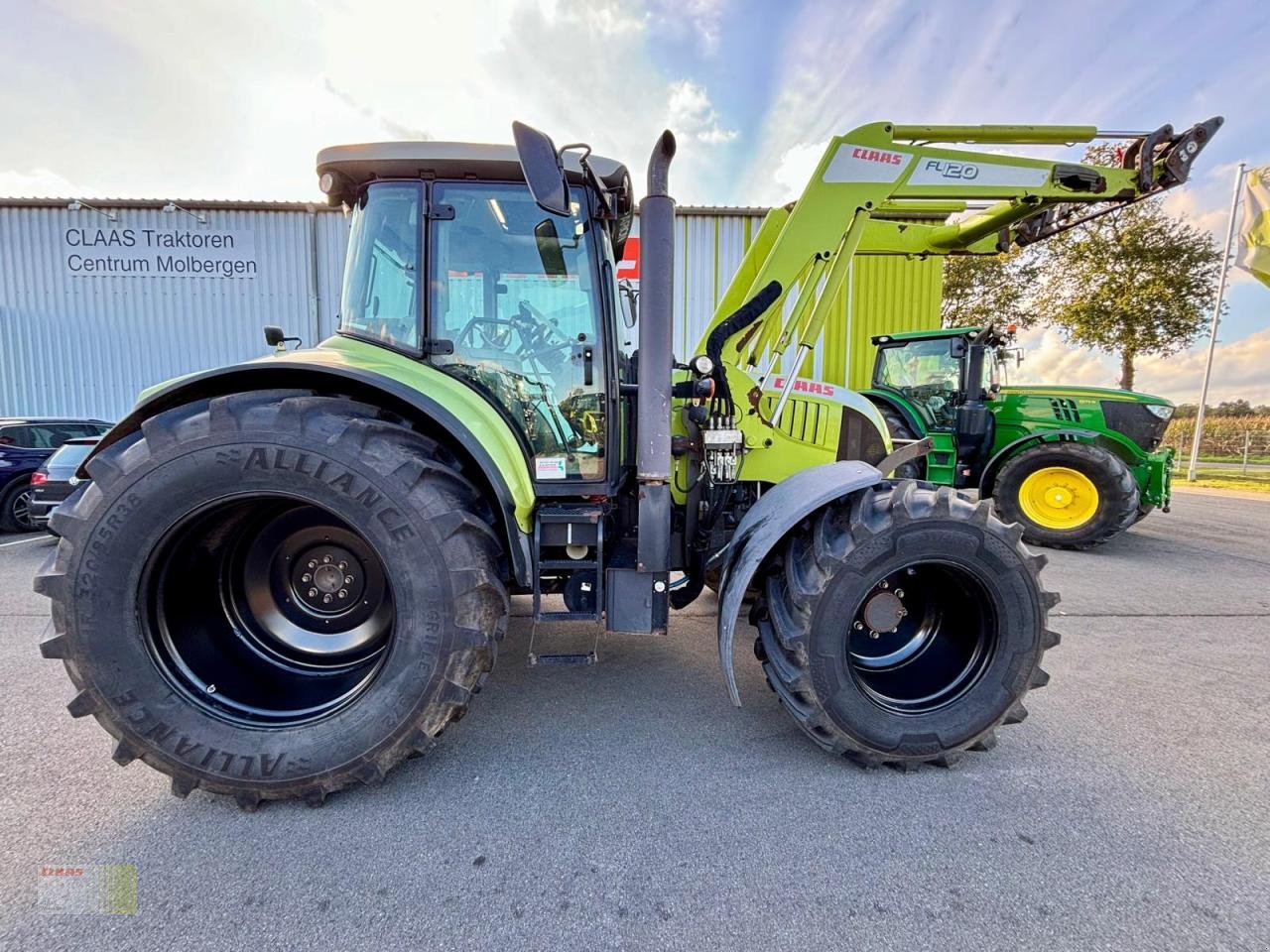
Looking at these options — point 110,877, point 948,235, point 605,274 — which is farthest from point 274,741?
point 948,235

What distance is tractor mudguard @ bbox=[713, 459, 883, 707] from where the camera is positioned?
2.04 meters

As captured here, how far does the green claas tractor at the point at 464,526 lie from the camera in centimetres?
180

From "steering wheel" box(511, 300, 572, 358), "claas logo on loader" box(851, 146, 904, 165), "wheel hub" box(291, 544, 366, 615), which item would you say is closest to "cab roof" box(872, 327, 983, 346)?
"claas logo on loader" box(851, 146, 904, 165)

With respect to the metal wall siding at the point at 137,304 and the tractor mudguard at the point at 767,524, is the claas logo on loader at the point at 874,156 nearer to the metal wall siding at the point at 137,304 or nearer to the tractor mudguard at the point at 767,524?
the tractor mudguard at the point at 767,524

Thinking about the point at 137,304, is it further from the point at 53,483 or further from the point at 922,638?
the point at 922,638

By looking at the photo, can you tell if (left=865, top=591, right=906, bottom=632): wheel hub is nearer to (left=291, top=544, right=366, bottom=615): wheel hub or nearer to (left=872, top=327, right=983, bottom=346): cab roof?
(left=291, top=544, right=366, bottom=615): wheel hub

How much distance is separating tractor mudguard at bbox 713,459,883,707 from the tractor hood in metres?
5.81

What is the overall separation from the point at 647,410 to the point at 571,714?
1.44 m

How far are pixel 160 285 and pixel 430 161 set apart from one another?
35.6 ft

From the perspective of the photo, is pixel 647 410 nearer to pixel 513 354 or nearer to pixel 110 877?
pixel 513 354

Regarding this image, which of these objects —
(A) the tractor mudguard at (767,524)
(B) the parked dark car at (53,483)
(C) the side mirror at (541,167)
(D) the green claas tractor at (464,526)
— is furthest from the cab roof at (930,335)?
(B) the parked dark car at (53,483)

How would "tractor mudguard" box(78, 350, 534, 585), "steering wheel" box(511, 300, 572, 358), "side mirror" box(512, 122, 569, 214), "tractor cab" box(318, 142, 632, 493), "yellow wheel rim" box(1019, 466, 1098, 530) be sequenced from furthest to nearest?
"yellow wheel rim" box(1019, 466, 1098, 530) < "steering wheel" box(511, 300, 572, 358) < "tractor cab" box(318, 142, 632, 493) < "tractor mudguard" box(78, 350, 534, 585) < "side mirror" box(512, 122, 569, 214)

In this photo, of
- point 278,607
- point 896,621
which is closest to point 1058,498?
point 896,621

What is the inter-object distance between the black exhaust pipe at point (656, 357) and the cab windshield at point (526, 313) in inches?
12.1
